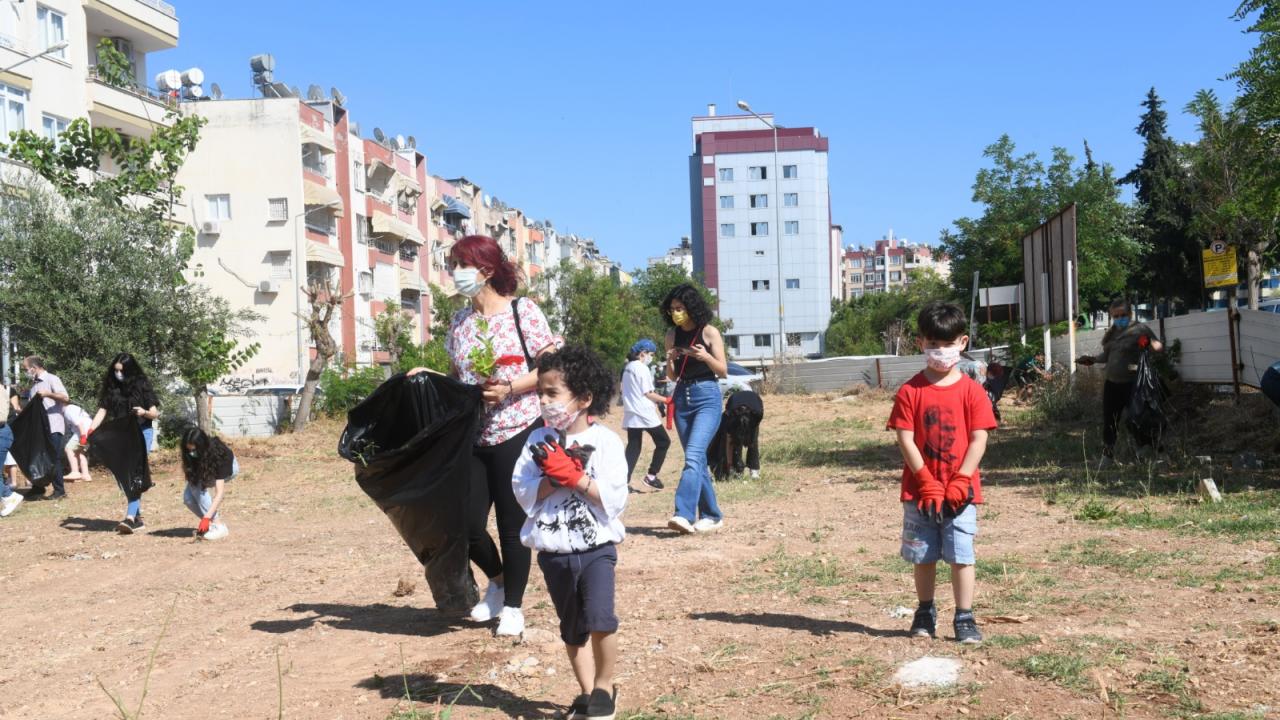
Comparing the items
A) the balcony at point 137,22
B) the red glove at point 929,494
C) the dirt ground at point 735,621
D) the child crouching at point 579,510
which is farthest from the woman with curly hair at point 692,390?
the balcony at point 137,22

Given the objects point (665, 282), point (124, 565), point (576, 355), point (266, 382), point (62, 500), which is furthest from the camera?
point (665, 282)

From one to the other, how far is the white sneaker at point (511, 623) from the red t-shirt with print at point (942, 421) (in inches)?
74.3

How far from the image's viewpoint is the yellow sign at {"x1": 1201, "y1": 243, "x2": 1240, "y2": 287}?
13109 mm

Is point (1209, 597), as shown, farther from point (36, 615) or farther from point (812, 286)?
point (812, 286)

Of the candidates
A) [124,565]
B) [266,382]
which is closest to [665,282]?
[266,382]

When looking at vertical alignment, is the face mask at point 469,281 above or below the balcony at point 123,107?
below

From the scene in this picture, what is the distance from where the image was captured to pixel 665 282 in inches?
3415

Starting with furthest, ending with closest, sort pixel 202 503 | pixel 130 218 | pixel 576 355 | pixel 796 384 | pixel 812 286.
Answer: pixel 812 286, pixel 796 384, pixel 130 218, pixel 202 503, pixel 576 355

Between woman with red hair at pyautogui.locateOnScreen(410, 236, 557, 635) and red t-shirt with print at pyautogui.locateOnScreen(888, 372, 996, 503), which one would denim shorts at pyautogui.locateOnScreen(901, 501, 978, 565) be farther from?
woman with red hair at pyautogui.locateOnScreen(410, 236, 557, 635)

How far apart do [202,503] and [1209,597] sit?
8.27 meters

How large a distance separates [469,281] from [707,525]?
12.7 feet

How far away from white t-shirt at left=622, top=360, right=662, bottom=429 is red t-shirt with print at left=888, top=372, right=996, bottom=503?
660cm

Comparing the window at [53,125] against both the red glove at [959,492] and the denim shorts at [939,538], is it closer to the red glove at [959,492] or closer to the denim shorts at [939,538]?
the denim shorts at [939,538]

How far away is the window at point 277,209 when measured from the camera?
154ft
